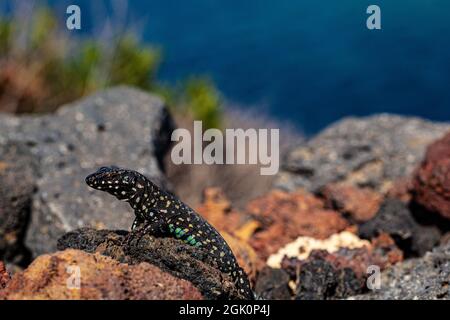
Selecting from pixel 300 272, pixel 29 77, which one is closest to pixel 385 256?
pixel 300 272

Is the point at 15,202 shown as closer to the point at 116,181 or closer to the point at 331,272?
the point at 116,181

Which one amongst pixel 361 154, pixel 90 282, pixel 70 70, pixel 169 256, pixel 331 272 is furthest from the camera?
pixel 70 70

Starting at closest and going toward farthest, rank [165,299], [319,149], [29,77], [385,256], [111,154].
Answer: [165,299]
[385,256]
[111,154]
[319,149]
[29,77]

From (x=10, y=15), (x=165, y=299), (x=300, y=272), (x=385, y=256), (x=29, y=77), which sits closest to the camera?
(x=165, y=299)

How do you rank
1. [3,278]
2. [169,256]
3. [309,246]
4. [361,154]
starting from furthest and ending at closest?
[361,154] → [309,246] → [169,256] → [3,278]

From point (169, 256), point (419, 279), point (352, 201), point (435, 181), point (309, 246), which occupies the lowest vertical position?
point (419, 279)

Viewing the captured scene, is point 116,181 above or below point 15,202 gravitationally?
above

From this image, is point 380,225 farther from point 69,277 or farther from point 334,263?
point 69,277

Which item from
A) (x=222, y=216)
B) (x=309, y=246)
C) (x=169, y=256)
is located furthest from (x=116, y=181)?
(x=222, y=216)
